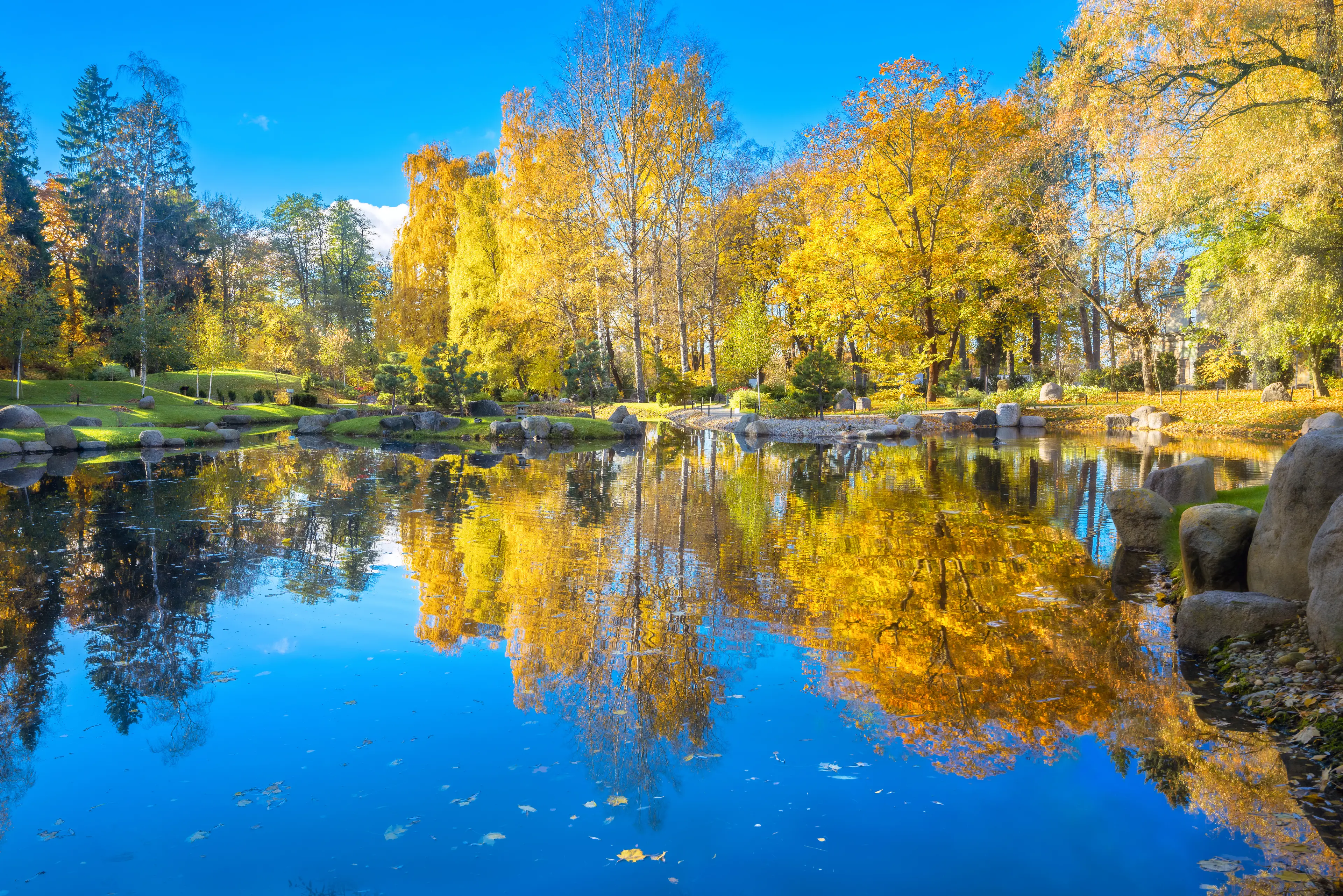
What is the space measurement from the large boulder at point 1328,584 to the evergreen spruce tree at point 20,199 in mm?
41306

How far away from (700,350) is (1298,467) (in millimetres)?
45335

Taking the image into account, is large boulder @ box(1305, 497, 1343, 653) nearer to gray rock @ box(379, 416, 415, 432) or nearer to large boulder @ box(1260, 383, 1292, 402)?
large boulder @ box(1260, 383, 1292, 402)

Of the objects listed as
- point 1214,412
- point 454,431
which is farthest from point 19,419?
point 1214,412

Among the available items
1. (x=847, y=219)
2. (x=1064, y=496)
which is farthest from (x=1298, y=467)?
(x=847, y=219)

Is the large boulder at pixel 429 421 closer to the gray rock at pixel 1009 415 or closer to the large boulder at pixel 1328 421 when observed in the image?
the gray rock at pixel 1009 415

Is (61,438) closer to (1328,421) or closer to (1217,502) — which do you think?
(1217,502)

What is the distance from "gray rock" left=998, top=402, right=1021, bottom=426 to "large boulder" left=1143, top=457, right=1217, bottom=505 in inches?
805

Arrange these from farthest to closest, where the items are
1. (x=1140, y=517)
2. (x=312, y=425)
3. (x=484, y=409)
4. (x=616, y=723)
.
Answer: (x=484, y=409) < (x=312, y=425) < (x=1140, y=517) < (x=616, y=723)

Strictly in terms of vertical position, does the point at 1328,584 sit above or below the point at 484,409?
below

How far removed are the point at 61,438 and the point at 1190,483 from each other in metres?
27.2

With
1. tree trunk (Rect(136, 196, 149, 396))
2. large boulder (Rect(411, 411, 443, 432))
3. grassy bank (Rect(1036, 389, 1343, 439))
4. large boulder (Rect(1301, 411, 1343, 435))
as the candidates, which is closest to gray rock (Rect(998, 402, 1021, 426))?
grassy bank (Rect(1036, 389, 1343, 439))

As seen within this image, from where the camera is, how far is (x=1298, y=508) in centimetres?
556

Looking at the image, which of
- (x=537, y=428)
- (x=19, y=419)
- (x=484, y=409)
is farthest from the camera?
(x=484, y=409)

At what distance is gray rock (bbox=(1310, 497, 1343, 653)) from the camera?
4.60 meters
